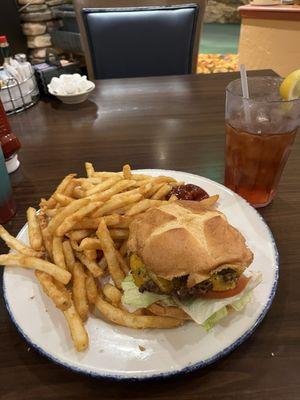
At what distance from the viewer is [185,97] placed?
2.43m

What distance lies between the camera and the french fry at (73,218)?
1.11 metres

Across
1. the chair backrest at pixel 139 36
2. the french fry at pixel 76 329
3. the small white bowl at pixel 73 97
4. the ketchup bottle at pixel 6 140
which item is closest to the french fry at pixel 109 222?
the french fry at pixel 76 329

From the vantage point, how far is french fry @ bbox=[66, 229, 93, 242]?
117cm

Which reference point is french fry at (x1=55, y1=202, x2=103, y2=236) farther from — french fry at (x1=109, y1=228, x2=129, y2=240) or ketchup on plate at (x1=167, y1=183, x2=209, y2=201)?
Result: ketchup on plate at (x1=167, y1=183, x2=209, y2=201)

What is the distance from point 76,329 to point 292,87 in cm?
116

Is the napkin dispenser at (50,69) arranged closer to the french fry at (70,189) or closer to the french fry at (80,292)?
the french fry at (70,189)

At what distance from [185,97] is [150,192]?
53.4 inches

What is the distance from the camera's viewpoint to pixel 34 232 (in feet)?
3.96

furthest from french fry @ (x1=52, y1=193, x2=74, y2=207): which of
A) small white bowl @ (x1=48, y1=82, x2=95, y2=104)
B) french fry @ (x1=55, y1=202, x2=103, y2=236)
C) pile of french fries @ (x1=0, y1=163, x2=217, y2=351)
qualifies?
small white bowl @ (x1=48, y1=82, x2=95, y2=104)

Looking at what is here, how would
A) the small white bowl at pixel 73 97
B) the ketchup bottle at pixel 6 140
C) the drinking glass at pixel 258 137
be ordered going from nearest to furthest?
the drinking glass at pixel 258 137 < the ketchup bottle at pixel 6 140 < the small white bowl at pixel 73 97

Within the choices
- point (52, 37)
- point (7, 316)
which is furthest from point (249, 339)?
point (52, 37)

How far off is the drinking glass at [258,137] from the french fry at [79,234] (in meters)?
0.75

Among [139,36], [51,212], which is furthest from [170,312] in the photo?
[139,36]

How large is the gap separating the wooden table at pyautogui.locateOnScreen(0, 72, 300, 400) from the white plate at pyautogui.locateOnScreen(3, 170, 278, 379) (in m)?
0.07
